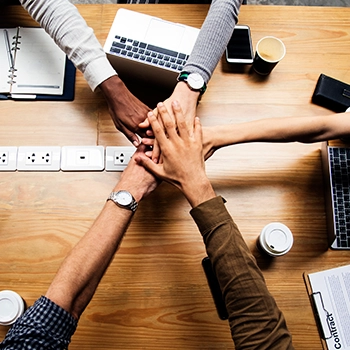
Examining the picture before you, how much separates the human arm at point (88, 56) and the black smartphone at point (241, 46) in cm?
34

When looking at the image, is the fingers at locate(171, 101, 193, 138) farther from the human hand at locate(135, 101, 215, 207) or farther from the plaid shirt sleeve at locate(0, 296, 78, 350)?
the plaid shirt sleeve at locate(0, 296, 78, 350)

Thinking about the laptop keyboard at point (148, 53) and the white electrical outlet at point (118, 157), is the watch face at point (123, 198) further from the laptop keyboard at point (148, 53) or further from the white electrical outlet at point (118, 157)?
the laptop keyboard at point (148, 53)

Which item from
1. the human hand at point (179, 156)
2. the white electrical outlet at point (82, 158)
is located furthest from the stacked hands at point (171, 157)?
the white electrical outlet at point (82, 158)

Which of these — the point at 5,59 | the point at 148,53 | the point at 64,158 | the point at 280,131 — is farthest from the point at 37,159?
the point at 280,131

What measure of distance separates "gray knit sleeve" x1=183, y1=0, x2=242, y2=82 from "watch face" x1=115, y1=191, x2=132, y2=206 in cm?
38

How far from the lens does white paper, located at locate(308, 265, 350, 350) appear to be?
1030 mm

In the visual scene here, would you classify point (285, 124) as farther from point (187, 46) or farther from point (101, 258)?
point (101, 258)

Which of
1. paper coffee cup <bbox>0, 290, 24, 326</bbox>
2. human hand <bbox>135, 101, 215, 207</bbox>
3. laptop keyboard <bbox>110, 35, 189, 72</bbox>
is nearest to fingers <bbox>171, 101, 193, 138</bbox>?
human hand <bbox>135, 101, 215, 207</bbox>

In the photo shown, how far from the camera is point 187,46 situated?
110 cm

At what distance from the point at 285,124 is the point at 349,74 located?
12.8 inches

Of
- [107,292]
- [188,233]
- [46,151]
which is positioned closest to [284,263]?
[188,233]

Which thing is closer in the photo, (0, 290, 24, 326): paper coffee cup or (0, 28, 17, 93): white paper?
(0, 290, 24, 326): paper coffee cup

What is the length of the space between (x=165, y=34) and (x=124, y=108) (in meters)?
0.24

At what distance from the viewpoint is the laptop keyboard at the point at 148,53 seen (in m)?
1.07
